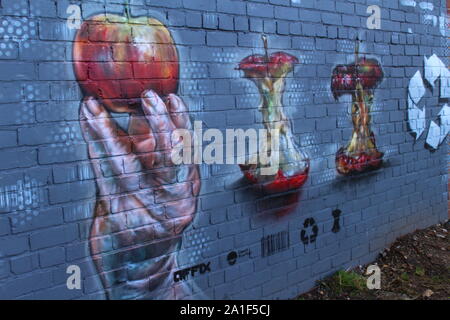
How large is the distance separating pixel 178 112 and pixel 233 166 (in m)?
0.65

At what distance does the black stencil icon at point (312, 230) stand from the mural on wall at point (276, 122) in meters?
0.35

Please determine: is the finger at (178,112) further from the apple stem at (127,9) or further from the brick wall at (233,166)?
the apple stem at (127,9)

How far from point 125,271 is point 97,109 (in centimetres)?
103

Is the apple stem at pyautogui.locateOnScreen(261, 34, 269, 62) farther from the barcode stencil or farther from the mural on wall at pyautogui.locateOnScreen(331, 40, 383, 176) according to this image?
the barcode stencil

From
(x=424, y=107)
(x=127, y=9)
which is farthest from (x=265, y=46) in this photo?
(x=424, y=107)

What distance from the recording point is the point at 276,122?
4.10 m

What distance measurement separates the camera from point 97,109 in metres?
3.03

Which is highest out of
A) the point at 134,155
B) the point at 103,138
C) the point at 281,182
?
the point at 103,138

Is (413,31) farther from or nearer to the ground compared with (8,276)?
farther from the ground

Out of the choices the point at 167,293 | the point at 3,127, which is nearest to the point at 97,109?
the point at 3,127

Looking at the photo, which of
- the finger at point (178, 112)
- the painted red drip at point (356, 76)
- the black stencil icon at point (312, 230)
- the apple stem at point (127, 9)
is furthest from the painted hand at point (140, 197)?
the painted red drip at point (356, 76)

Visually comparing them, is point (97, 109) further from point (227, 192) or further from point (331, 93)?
point (331, 93)

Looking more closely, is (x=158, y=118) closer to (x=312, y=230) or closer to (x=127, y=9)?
(x=127, y=9)

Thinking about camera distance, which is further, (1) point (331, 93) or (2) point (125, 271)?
(1) point (331, 93)
